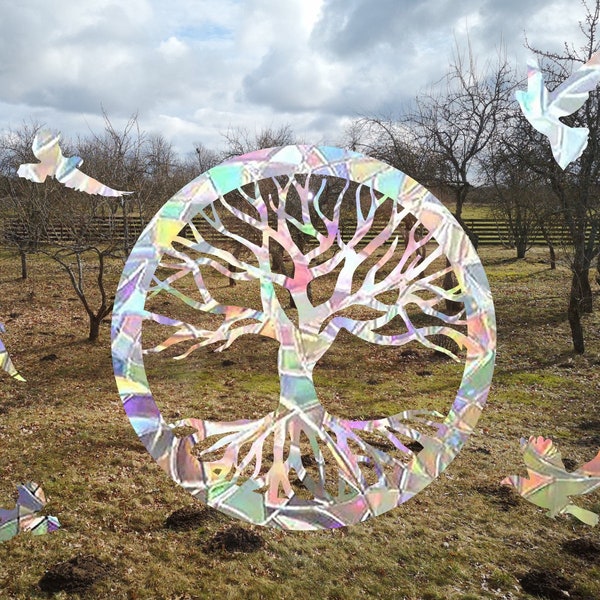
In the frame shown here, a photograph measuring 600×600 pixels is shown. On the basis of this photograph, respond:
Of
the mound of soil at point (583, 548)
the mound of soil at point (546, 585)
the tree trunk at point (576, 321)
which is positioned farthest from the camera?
the tree trunk at point (576, 321)

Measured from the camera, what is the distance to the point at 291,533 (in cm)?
661

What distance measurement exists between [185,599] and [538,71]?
5.64m

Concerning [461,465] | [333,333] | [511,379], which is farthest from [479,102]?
[333,333]

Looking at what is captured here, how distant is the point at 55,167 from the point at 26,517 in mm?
2984

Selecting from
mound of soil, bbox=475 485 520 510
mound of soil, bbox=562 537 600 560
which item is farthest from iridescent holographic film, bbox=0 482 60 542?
mound of soil, bbox=562 537 600 560

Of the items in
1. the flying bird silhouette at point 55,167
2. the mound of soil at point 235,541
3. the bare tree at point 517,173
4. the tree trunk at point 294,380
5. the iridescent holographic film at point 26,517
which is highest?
the bare tree at point 517,173

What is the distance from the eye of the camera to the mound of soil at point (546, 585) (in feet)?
18.7

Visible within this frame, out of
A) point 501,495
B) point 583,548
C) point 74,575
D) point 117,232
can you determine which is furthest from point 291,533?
point 117,232

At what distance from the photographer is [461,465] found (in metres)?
8.33

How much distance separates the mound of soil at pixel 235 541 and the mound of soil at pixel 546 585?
111 inches

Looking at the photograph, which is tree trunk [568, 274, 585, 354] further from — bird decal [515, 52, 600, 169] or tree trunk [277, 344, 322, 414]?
tree trunk [277, 344, 322, 414]

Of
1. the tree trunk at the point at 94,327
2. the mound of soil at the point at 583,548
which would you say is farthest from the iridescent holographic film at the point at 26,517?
the tree trunk at the point at 94,327

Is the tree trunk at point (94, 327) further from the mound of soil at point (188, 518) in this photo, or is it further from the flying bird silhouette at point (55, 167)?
the flying bird silhouette at point (55, 167)

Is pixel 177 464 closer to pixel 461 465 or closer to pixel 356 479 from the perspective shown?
pixel 356 479
